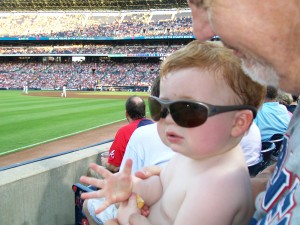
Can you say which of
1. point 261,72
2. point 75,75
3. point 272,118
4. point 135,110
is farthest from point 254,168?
point 75,75

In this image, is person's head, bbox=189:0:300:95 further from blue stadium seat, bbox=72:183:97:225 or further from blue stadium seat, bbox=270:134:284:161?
blue stadium seat, bbox=270:134:284:161

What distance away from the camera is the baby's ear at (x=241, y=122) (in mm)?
1299

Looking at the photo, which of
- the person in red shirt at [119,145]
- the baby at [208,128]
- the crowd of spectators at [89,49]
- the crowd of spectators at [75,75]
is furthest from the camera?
the crowd of spectators at [89,49]

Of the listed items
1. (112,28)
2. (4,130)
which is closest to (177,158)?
(4,130)

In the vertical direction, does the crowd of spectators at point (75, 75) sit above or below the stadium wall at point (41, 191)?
below

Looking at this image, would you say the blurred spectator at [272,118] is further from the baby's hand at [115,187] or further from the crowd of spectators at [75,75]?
the crowd of spectators at [75,75]

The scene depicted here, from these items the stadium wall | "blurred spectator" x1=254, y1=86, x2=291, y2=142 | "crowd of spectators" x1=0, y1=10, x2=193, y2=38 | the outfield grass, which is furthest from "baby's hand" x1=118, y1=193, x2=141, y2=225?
"crowd of spectators" x1=0, y1=10, x2=193, y2=38

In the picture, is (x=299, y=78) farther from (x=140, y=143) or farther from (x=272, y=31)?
(x=140, y=143)

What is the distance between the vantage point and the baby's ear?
130 centimetres

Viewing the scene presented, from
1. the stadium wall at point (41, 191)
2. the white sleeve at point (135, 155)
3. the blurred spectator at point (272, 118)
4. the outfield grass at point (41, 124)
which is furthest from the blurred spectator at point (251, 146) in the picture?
the outfield grass at point (41, 124)

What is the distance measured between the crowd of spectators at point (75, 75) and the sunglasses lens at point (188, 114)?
128 feet

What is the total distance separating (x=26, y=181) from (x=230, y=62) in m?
2.46

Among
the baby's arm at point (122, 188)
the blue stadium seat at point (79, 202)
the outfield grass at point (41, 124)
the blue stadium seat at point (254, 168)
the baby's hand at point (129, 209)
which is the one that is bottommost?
the outfield grass at point (41, 124)

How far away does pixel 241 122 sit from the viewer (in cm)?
131
